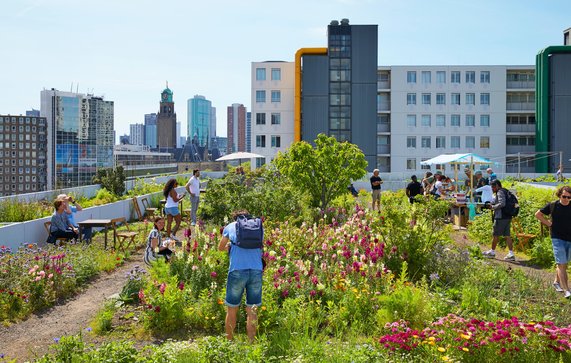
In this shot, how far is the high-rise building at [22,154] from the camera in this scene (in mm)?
186000

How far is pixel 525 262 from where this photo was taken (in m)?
12.3

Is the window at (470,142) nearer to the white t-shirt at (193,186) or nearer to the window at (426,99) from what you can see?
the window at (426,99)

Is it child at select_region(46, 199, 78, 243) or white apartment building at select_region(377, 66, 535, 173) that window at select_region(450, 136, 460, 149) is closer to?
white apartment building at select_region(377, 66, 535, 173)

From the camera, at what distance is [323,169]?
1828 cm

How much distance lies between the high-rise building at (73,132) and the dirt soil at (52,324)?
178540 millimetres

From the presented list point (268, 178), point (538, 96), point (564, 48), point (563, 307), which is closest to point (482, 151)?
point (538, 96)

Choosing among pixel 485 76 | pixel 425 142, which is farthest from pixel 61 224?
pixel 485 76

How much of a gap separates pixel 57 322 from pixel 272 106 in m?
52.4

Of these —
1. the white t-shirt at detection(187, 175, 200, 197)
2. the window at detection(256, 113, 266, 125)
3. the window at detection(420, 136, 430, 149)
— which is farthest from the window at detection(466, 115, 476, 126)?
the white t-shirt at detection(187, 175, 200, 197)

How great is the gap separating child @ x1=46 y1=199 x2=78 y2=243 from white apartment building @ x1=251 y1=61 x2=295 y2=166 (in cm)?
4645

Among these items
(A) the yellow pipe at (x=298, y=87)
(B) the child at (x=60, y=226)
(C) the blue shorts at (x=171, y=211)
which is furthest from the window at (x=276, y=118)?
(B) the child at (x=60, y=226)

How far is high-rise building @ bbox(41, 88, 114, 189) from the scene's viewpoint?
601 feet

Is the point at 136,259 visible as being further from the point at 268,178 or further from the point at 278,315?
the point at 268,178

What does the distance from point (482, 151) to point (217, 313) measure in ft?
185
